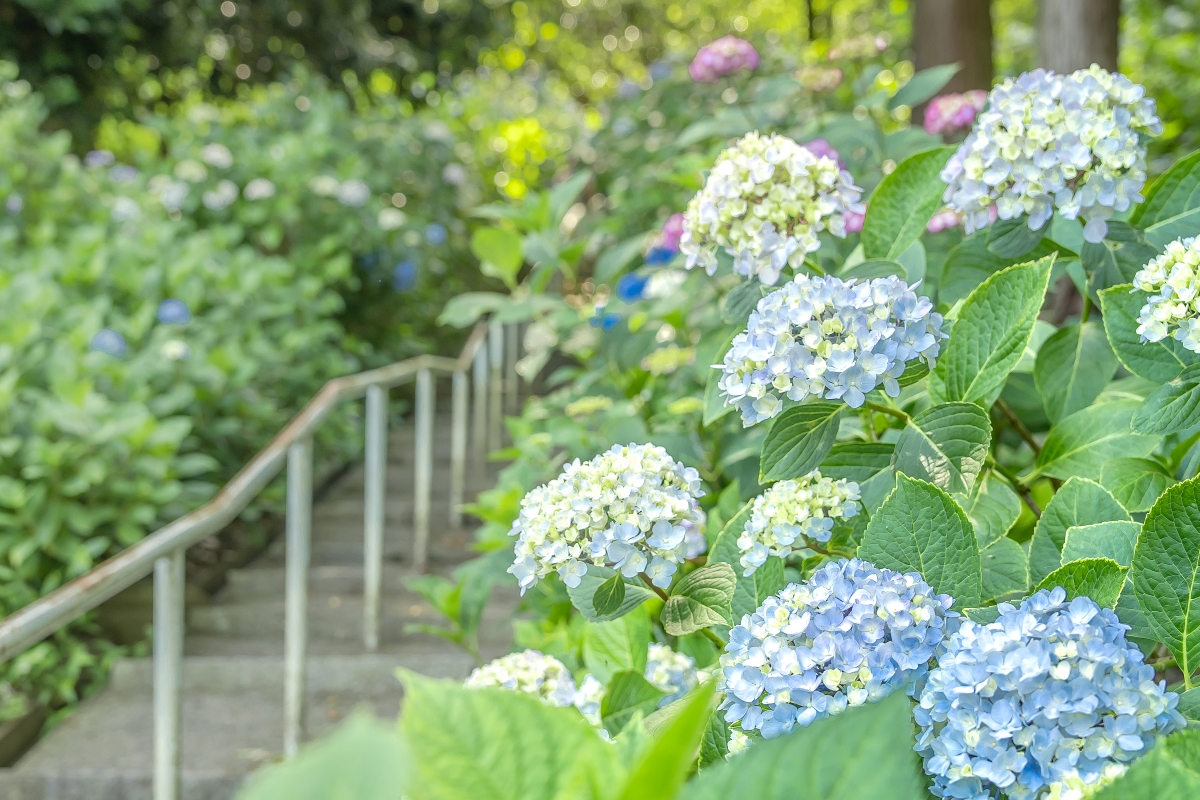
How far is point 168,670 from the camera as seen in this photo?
231 cm

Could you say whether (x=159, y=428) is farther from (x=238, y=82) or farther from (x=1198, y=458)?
(x=238, y=82)

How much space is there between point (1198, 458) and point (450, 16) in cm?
708

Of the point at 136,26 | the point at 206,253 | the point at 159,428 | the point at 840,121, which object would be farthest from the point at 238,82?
the point at 840,121

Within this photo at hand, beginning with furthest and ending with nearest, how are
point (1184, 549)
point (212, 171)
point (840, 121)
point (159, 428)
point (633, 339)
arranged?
point (212, 171) < point (159, 428) < point (633, 339) < point (840, 121) < point (1184, 549)

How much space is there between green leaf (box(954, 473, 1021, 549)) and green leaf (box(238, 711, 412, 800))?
709mm

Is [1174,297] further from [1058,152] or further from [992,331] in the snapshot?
[1058,152]

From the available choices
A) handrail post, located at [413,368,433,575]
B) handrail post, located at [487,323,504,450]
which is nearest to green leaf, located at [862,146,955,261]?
handrail post, located at [413,368,433,575]

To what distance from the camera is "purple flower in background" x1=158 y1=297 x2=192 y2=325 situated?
4.54m

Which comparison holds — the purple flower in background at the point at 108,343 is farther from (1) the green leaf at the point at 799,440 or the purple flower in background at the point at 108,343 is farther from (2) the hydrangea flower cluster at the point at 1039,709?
(2) the hydrangea flower cluster at the point at 1039,709

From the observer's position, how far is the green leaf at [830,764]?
0.37 metres

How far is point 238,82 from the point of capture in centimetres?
731

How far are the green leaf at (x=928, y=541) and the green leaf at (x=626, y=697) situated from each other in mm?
299

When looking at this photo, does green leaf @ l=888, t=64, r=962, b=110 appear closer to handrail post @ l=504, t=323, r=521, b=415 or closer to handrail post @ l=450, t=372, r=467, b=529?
handrail post @ l=450, t=372, r=467, b=529

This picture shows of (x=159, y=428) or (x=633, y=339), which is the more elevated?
(x=633, y=339)
